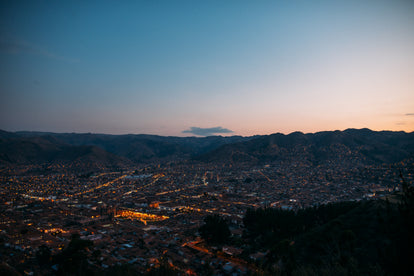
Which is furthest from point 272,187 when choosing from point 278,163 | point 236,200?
point 278,163

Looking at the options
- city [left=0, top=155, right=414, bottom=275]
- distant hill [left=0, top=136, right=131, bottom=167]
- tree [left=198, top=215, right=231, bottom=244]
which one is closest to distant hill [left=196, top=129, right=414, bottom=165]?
city [left=0, top=155, right=414, bottom=275]

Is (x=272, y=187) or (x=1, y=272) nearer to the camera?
(x=1, y=272)

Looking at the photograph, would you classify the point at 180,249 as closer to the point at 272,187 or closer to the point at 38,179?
the point at 272,187

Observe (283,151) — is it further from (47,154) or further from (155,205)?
(47,154)

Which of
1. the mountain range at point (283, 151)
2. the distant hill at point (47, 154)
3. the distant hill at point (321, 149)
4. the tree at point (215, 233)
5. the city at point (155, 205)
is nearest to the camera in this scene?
the city at point (155, 205)

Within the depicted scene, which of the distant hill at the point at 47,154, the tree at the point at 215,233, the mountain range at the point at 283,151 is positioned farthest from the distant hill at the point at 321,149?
the tree at the point at 215,233

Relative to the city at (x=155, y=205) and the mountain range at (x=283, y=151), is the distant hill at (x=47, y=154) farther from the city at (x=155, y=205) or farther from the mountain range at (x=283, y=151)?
the city at (x=155, y=205)

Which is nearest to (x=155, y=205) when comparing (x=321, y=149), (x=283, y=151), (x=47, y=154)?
(x=283, y=151)

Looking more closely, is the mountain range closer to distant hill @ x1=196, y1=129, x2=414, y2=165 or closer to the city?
distant hill @ x1=196, y1=129, x2=414, y2=165
